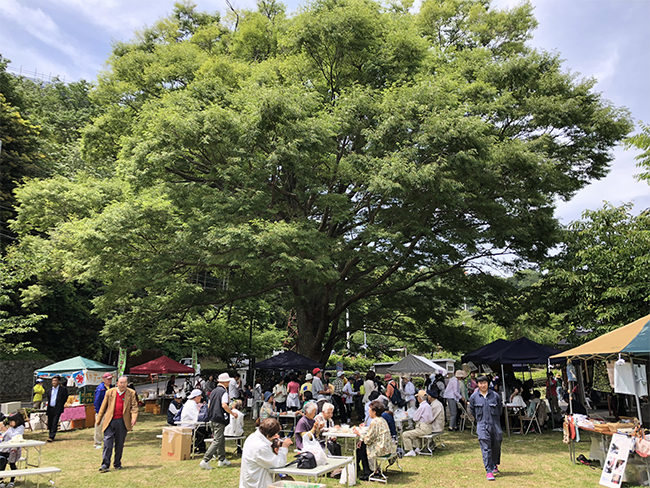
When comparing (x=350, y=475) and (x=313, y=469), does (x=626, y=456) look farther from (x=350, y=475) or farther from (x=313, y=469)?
(x=313, y=469)

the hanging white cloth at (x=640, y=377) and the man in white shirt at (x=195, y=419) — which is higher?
the hanging white cloth at (x=640, y=377)

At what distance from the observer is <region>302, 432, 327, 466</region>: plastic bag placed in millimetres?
6434

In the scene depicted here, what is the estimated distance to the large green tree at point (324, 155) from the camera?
11.9 meters

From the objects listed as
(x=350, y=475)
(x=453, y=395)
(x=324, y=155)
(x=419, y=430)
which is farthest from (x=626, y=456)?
(x=324, y=155)

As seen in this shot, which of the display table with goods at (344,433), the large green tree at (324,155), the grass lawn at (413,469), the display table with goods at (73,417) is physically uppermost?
the large green tree at (324,155)

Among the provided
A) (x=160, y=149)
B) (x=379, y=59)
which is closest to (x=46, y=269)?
(x=160, y=149)

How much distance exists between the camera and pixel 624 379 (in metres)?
8.59

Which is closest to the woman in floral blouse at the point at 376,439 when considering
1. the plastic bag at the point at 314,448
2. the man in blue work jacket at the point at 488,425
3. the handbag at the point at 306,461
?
the plastic bag at the point at 314,448

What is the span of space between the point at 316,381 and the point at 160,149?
743 centimetres

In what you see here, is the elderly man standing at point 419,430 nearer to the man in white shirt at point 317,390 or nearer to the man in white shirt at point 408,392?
the man in white shirt at point 317,390

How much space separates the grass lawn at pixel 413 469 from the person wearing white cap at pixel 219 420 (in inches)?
10.1

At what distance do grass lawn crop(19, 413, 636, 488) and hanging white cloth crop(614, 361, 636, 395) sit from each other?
4.88ft

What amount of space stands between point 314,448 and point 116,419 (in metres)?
3.89

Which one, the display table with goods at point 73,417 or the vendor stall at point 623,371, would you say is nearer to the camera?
the vendor stall at point 623,371
